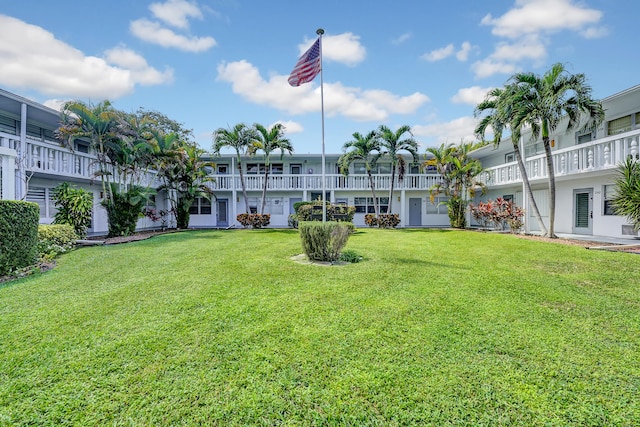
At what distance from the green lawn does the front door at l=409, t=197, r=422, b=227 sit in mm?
16676

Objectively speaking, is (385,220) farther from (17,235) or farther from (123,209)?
(17,235)

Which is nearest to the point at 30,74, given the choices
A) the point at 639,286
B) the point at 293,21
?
the point at 293,21

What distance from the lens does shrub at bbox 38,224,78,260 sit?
7.79 m

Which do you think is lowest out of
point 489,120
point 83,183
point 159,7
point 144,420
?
point 144,420

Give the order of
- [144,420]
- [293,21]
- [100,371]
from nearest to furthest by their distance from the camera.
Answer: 1. [144,420]
2. [100,371]
3. [293,21]

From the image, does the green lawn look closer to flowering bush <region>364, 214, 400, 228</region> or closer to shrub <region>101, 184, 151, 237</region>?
shrub <region>101, 184, 151, 237</region>

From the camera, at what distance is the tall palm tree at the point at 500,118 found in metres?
11.8

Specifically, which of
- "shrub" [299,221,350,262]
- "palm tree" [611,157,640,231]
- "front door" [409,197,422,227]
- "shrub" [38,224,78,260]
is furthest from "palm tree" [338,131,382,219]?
"shrub" [38,224,78,260]

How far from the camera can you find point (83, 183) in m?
14.4

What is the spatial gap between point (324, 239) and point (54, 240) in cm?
A: 769

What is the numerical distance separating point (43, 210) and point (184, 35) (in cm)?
949

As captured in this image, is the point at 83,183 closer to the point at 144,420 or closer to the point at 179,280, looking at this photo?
the point at 179,280

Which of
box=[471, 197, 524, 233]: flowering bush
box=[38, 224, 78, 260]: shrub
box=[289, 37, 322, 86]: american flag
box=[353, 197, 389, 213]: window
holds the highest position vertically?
box=[289, 37, 322, 86]: american flag

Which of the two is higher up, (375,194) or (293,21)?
(293,21)
